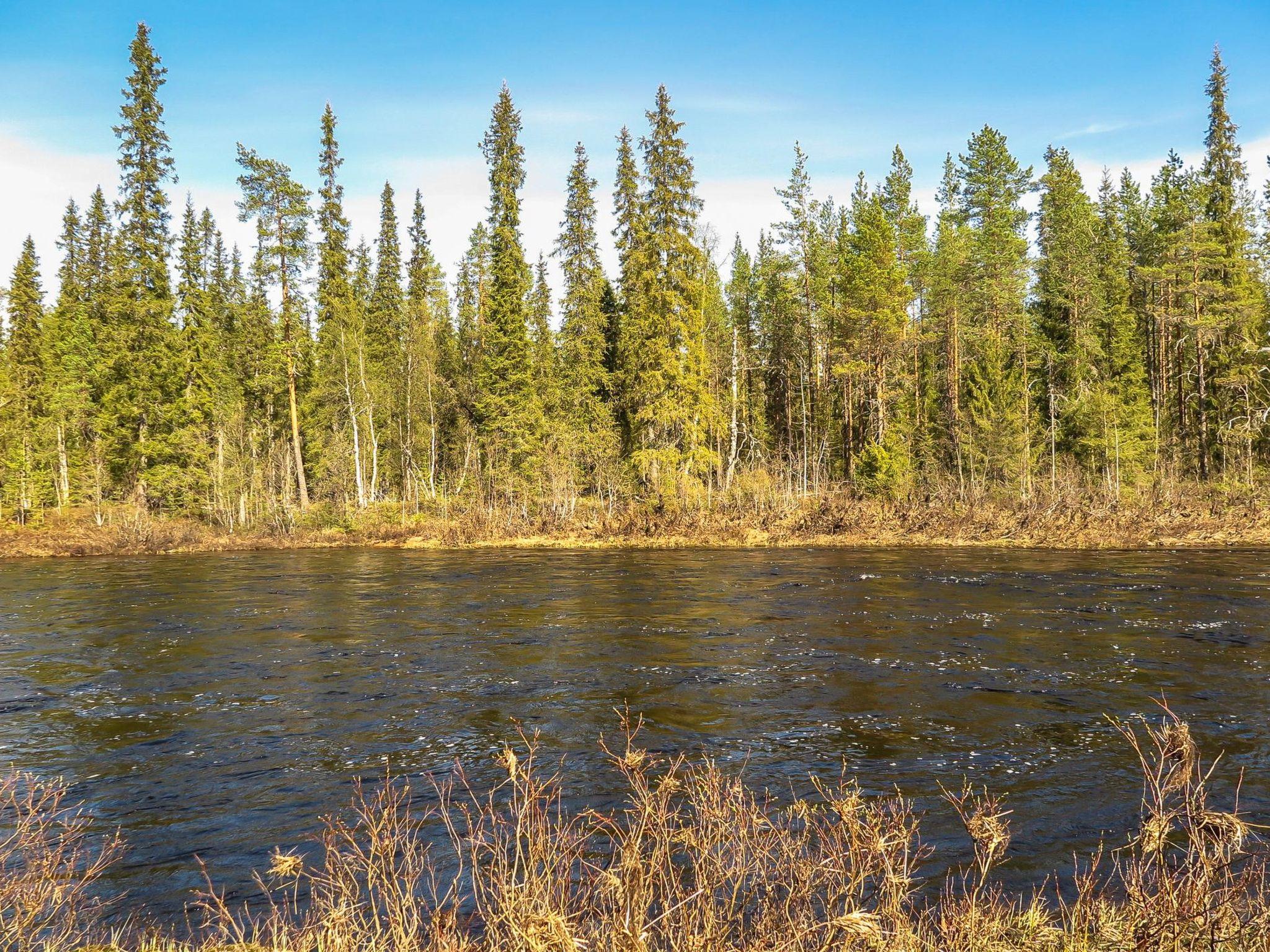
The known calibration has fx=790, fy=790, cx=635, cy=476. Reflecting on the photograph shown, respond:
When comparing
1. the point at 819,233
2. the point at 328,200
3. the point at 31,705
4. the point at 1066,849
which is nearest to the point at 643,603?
the point at 31,705

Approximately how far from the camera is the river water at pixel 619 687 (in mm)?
8719

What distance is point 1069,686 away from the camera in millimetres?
12711

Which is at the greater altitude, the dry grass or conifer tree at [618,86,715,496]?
conifer tree at [618,86,715,496]

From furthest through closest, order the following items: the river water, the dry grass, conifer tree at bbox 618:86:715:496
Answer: conifer tree at bbox 618:86:715:496 < the river water < the dry grass

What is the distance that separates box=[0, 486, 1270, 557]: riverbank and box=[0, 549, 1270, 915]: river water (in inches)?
341

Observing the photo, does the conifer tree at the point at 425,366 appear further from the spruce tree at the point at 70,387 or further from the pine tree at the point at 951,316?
the pine tree at the point at 951,316

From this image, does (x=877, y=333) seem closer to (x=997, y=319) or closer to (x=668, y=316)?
(x=997, y=319)

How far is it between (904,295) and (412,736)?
41857mm

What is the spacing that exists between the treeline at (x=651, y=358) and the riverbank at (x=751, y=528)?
190 centimetres

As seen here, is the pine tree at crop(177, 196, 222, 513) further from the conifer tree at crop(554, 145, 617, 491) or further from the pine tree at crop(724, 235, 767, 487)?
the pine tree at crop(724, 235, 767, 487)

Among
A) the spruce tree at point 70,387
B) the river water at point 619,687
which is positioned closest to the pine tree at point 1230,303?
the river water at point 619,687

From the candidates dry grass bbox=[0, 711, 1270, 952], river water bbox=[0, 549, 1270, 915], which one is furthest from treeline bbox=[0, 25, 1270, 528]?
dry grass bbox=[0, 711, 1270, 952]

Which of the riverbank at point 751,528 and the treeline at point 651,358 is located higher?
the treeline at point 651,358

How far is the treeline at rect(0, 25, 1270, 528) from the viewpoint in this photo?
42.8 meters
